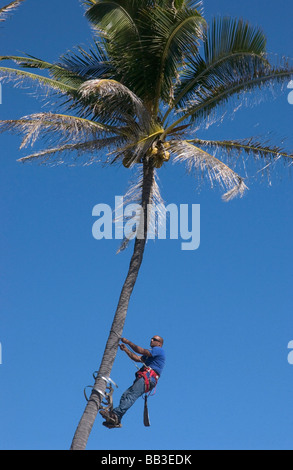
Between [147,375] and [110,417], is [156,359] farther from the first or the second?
[110,417]

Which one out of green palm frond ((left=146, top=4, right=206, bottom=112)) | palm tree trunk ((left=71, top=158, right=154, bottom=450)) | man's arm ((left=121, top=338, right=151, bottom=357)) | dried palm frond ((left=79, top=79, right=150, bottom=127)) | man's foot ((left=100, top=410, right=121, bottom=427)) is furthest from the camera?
green palm frond ((left=146, top=4, right=206, bottom=112))

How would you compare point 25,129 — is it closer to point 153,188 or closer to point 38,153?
point 38,153

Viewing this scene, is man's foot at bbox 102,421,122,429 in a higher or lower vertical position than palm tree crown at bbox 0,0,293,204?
lower

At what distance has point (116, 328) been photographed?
15703mm

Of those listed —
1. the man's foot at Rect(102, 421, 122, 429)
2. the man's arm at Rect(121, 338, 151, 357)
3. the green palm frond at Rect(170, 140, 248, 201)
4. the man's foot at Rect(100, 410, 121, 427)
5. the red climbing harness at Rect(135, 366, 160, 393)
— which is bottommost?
the man's foot at Rect(102, 421, 122, 429)

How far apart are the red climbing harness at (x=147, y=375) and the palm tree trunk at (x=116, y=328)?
58cm

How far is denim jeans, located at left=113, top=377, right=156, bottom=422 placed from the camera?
15.0 metres

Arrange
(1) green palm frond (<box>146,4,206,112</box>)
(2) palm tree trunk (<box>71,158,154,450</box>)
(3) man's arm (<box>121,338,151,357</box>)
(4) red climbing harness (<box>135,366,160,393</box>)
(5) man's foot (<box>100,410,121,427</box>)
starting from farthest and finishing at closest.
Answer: (1) green palm frond (<box>146,4,206,112</box>) < (3) man's arm (<box>121,338,151,357</box>) < (4) red climbing harness (<box>135,366,160,393</box>) < (5) man's foot (<box>100,410,121,427</box>) < (2) palm tree trunk (<box>71,158,154,450</box>)

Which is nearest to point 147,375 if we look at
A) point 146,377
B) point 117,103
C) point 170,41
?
point 146,377

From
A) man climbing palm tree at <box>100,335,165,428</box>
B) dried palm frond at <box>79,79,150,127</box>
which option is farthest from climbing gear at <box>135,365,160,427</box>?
dried palm frond at <box>79,79,150,127</box>

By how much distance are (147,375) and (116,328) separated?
1122 mm

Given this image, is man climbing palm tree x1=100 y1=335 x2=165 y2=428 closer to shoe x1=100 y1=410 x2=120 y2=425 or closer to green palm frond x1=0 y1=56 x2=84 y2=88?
shoe x1=100 y1=410 x2=120 y2=425

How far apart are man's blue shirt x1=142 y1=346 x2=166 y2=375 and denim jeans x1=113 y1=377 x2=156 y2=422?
10.9 inches

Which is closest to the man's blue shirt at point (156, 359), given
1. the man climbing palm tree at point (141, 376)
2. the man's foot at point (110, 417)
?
the man climbing palm tree at point (141, 376)
